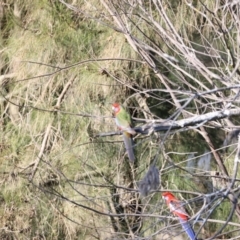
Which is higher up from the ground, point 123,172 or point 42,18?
point 42,18

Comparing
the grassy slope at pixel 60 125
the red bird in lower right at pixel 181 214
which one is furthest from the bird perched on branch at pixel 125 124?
the grassy slope at pixel 60 125

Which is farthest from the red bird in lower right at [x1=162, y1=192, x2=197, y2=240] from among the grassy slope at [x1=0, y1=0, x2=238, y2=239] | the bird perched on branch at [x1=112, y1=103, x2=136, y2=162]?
the grassy slope at [x1=0, y1=0, x2=238, y2=239]

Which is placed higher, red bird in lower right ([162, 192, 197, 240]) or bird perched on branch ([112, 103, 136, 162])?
bird perched on branch ([112, 103, 136, 162])

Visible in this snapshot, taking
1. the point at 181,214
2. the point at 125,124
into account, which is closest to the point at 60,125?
the point at 125,124

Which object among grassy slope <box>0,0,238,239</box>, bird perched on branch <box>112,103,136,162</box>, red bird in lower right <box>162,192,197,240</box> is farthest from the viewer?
grassy slope <box>0,0,238,239</box>

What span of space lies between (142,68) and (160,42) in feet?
0.41

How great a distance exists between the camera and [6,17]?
3.03 meters

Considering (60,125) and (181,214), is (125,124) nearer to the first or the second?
(181,214)

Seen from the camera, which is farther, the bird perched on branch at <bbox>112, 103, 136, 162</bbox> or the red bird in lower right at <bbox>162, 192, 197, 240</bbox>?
the bird perched on branch at <bbox>112, 103, 136, 162</bbox>

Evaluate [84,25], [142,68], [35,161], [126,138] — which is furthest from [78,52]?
[126,138]

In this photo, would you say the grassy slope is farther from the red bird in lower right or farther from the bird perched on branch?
the red bird in lower right

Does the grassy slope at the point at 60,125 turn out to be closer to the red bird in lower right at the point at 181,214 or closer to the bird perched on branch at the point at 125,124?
the bird perched on branch at the point at 125,124

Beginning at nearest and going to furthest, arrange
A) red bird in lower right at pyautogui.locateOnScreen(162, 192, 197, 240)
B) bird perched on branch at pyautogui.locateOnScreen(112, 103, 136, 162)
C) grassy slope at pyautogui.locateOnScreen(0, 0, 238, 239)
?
red bird in lower right at pyautogui.locateOnScreen(162, 192, 197, 240) < bird perched on branch at pyautogui.locateOnScreen(112, 103, 136, 162) < grassy slope at pyautogui.locateOnScreen(0, 0, 238, 239)

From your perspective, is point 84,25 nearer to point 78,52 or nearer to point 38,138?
point 78,52
